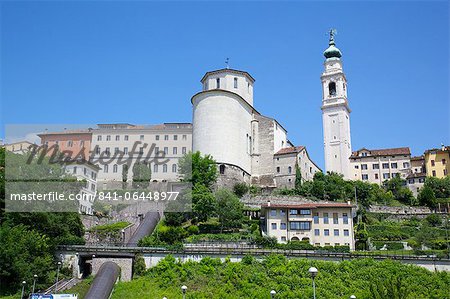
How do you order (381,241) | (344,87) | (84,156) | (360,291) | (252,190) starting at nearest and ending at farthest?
(360,291)
(381,241)
(252,190)
(84,156)
(344,87)

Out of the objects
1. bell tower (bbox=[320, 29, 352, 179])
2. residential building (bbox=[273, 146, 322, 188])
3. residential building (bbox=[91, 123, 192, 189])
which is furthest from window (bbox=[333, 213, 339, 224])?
residential building (bbox=[91, 123, 192, 189])

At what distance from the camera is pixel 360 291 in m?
33.7

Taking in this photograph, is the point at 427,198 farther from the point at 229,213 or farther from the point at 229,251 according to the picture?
the point at 229,251

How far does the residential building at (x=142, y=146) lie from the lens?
270ft

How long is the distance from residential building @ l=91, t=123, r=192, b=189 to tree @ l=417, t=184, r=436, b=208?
37.8m

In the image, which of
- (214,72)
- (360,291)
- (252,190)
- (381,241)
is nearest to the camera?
(360,291)

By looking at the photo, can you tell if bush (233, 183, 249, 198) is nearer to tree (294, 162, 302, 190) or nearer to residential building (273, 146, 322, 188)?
residential building (273, 146, 322, 188)

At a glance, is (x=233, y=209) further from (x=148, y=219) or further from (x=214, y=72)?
(x=214, y=72)

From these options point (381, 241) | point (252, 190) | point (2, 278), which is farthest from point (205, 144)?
point (2, 278)

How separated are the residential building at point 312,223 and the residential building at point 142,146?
34955 mm

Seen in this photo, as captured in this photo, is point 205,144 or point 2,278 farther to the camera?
point 205,144

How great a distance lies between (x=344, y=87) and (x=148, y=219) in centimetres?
5096

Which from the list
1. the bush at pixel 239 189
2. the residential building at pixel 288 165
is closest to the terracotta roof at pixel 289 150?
the residential building at pixel 288 165

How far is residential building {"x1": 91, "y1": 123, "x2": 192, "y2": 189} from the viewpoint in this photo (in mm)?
82250
